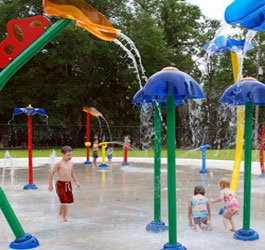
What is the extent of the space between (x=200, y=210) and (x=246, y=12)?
2.90 meters

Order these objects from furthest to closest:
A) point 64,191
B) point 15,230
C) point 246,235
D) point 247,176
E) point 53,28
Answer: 1. point 64,191
2. point 247,176
3. point 246,235
4. point 15,230
5. point 53,28

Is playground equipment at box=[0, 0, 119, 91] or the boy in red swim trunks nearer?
playground equipment at box=[0, 0, 119, 91]

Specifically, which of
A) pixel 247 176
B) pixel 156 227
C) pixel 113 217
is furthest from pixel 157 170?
pixel 113 217

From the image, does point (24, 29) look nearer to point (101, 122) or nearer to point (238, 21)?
point (238, 21)

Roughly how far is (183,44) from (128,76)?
27.3 feet

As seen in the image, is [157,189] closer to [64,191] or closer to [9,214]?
[64,191]

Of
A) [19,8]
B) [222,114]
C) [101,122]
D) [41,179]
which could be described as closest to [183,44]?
[222,114]

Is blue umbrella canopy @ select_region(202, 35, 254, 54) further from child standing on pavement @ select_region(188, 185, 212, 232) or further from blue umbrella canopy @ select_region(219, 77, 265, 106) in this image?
child standing on pavement @ select_region(188, 185, 212, 232)

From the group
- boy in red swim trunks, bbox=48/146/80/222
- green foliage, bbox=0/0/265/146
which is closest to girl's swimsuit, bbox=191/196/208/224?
boy in red swim trunks, bbox=48/146/80/222

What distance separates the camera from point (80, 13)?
464 cm

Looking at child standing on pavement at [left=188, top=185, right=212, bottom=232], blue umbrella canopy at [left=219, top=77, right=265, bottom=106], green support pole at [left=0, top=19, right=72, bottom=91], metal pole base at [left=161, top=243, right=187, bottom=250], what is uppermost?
green support pole at [left=0, top=19, right=72, bottom=91]

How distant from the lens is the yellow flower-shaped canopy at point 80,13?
456 centimetres

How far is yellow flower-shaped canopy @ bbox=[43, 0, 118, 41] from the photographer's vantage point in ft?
15.0

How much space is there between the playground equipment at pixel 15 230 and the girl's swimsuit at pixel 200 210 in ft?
7.25
